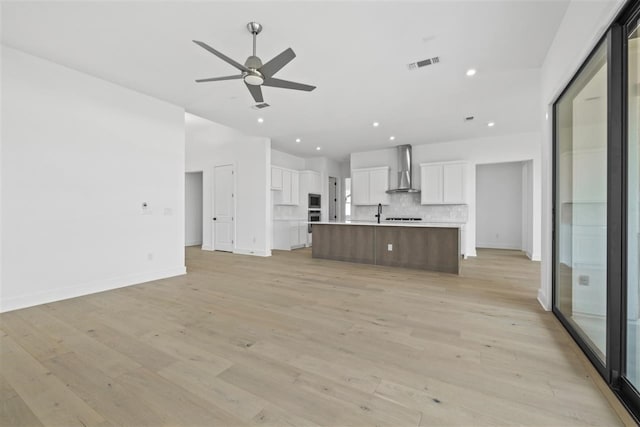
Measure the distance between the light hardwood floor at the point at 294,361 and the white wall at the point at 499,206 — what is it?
476 cm

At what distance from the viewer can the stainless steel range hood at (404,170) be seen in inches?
285

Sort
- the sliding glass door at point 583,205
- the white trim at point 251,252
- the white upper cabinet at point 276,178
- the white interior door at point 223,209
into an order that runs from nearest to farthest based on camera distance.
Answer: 1. the sliding glass door at point 583,205
2. the white trim at point 251,252
3. the white interior door at point 223,209
4. the white upper cabinet at point 276,178

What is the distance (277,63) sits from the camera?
101 inches

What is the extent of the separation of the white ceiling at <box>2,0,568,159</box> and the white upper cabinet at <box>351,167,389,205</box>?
2.82 m

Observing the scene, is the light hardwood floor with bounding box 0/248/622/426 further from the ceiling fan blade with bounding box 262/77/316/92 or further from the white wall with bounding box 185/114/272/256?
the white wall with bounding box 185/114/272/256

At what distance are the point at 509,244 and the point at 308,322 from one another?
7.19 metres

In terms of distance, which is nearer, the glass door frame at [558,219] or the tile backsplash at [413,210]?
the glass door frame at [558,219]

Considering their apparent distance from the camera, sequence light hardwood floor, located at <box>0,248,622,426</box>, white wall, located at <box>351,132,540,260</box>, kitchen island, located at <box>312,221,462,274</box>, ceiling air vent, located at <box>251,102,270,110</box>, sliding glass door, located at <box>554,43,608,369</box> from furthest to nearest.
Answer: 1. white wall, located at <box>351,132,540,260</box>
2. kitchen island, located at <box>312,221,462,274</box>
3. ceiling air vent, located at <box>251,102,270,110</box>
4. sliding glass door, located at <box>554,43,608,369</box>
5. light hardwood floor, located at <box>0,248,622,426</box>

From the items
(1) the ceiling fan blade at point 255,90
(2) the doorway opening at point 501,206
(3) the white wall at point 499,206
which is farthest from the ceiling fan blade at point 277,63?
(3) the white wall at point 499,206

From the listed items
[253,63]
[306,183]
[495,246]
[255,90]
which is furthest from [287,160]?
[495,246]

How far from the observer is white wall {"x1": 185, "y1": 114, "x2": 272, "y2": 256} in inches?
263

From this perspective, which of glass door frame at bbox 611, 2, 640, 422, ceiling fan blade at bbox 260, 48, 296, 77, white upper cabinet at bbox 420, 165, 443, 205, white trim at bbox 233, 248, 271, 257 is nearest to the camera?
glass door frame at bbox 611, 2, 640, 422

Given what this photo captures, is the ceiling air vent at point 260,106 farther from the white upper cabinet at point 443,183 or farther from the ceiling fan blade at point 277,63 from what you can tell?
the white upper cabinet at point 443,183

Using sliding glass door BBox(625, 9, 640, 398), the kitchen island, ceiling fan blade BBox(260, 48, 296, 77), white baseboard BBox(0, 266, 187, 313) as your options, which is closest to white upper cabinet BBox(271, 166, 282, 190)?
the kitchen island
